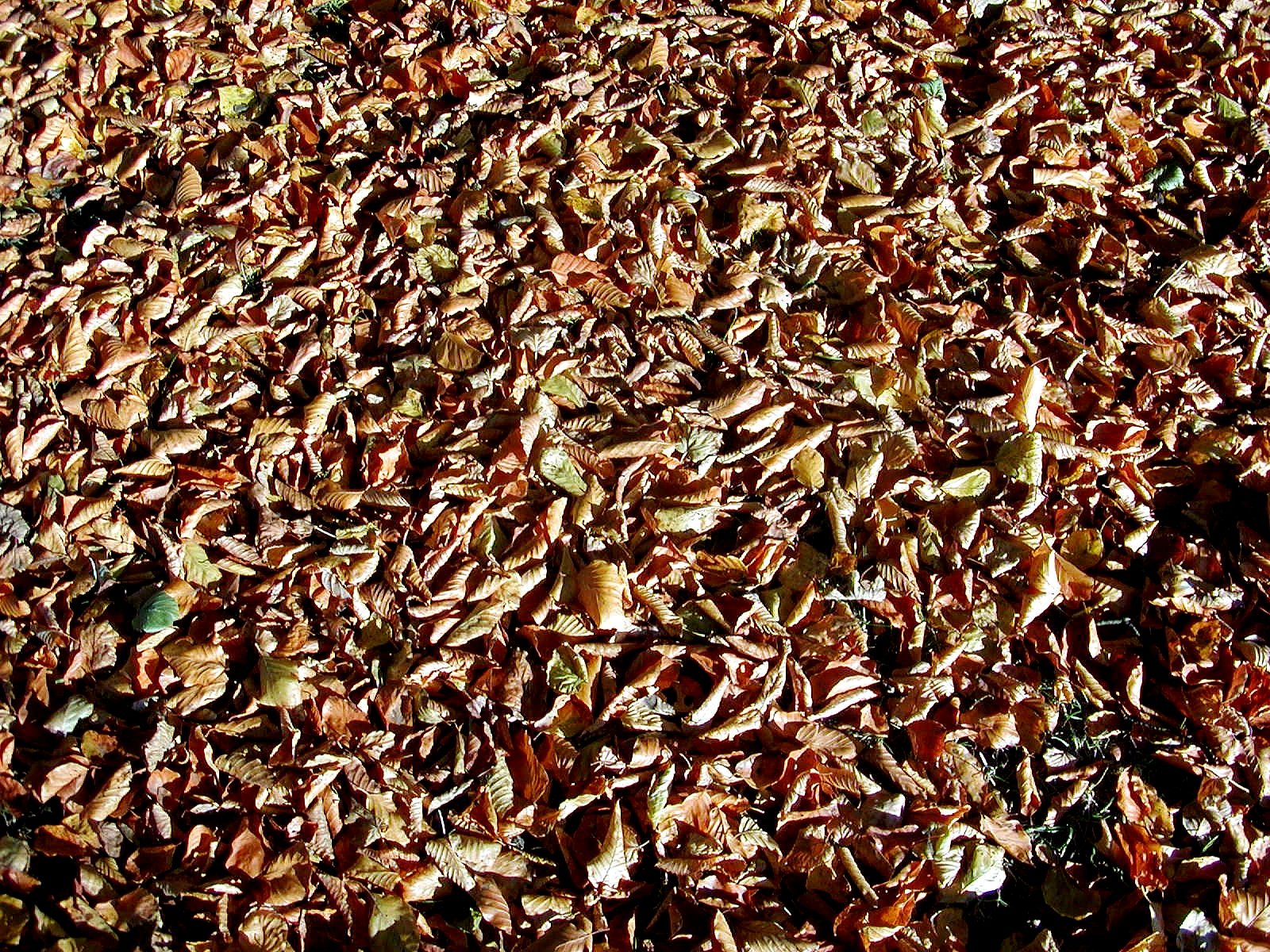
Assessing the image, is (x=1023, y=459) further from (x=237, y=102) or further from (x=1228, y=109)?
(x=237, y=102)

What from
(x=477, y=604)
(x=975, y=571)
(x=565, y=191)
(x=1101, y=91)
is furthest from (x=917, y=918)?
(x=1101, y=91)

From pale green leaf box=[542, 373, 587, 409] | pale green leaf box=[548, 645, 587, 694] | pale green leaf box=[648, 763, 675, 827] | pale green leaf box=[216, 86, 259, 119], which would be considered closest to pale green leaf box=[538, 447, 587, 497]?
pale green leaf box=[542, 373, 587, 409]

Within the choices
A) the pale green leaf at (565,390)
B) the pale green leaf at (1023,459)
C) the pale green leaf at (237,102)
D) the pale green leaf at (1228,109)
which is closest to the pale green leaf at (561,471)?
the pale green leaf at (565,390)

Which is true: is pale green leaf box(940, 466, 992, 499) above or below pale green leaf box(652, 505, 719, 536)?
below

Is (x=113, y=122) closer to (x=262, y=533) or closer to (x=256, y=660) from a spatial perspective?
(x=262, y=533)

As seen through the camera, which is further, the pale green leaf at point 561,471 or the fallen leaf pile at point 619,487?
the pale green leaf at point 561,471

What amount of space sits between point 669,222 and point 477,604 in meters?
1.10

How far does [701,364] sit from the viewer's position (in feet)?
7.49

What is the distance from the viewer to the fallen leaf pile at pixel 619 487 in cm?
175

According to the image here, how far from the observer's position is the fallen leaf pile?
1.75 m

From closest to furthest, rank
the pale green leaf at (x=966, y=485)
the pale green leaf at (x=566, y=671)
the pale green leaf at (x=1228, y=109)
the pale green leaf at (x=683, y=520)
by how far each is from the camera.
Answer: the pale green leaf at (x=566, y=671) → the pale green leaf at (x=683, y=520) → the pale green leaf at (x=966, y=485) → the pale green leaf at (x=1228, y=109)

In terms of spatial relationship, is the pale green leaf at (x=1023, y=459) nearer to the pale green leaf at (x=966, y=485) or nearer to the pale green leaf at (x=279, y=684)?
the pale green leaf at (x=966, y=485)

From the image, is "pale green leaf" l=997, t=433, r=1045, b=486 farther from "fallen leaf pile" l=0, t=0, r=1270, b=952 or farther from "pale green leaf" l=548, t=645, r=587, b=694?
"pale green leaf" l=548, t=645, r=587, b=694

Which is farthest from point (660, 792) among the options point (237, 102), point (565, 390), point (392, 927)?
point (237, 102)
